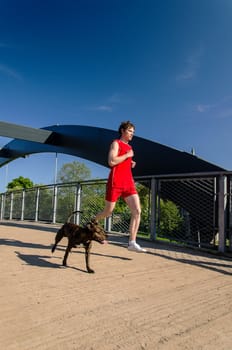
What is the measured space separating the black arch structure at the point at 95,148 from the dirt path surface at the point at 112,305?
4.28 metres

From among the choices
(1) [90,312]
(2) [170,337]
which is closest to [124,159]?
(1) [90,312]

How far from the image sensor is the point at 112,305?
6.81 ft

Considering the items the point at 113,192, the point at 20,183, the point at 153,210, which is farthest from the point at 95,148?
the point at 20,183

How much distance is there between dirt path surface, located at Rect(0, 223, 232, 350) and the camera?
1547mm

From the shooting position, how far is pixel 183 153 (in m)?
7.52

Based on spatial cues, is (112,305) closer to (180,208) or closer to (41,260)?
(41,260)

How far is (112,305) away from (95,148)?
29.9 feet

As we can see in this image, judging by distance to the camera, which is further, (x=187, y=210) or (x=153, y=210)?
(x=187, y=210)

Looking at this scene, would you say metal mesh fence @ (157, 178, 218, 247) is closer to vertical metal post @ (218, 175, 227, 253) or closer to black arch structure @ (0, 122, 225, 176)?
vertical metal post @ (218, 175, 227, 253)

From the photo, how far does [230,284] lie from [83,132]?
907 cm

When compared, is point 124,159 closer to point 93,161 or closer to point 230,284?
point 230,284

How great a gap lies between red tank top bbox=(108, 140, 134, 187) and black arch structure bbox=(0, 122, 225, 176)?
3.69 m

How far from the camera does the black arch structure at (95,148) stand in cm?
765

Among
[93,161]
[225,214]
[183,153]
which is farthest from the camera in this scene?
[93,161]
